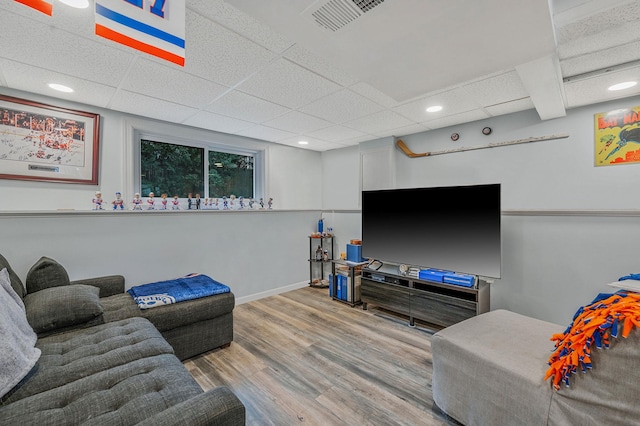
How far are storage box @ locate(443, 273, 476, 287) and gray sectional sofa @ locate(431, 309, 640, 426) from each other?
25.5 inches

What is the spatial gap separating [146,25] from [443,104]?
2535 mm

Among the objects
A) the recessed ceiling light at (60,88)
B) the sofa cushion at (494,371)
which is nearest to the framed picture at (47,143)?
the recessed ceiling light at (60,88)

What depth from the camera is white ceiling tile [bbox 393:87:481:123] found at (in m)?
2.50

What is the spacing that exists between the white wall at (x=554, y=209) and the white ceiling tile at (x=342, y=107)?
136 centimetres

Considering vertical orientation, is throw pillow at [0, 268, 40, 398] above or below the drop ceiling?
below

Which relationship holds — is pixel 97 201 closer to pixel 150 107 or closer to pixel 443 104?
pixel 150 107

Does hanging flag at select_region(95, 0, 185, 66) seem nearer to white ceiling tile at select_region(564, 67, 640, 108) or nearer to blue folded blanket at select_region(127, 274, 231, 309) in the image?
blue folded blanket at select_region(127, 274, 231, 309)

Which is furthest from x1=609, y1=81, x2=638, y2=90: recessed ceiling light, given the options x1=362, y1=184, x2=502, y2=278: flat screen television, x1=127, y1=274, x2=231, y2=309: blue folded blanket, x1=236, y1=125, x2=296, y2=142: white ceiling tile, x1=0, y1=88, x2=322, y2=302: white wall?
x1=127, y1=274, x2=231, y2=309: blue folded blanket

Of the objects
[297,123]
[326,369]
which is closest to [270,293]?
[326,369]

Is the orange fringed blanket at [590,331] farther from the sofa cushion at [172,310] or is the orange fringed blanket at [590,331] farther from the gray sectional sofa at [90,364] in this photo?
the sofa cushion at [172,310]

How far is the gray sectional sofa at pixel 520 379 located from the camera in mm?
1007

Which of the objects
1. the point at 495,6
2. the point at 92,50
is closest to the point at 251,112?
the point at 92,50

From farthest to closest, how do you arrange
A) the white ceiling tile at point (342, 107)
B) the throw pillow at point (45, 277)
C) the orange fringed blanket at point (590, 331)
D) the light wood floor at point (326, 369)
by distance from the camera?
1. the white ceiling tile at point (342, 107)
2. the throw pillow at point (45, 277)
3. the light wood floor at point (326, 369)
4. the orange fringed blanket at point (590, 331)

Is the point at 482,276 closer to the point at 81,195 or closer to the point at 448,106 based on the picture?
the point at 448,106
